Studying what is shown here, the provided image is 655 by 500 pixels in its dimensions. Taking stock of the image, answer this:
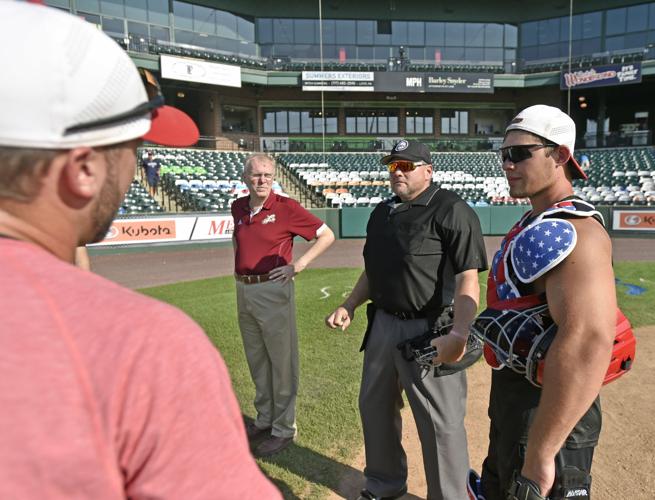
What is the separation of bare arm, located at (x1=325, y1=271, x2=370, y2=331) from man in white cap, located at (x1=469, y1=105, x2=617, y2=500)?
125 cm

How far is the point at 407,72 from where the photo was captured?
3038 centimetres

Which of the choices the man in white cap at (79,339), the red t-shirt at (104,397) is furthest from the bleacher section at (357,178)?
the red t-shirt at (104,397)

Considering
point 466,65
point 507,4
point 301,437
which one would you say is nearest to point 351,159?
point 466,65

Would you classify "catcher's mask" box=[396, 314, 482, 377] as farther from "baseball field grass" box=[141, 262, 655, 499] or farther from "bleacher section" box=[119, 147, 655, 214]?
"bleacher section" box=[119, 147, 655, 214]

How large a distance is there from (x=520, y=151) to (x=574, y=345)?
0.89 m

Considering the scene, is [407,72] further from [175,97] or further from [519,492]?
[519,492]

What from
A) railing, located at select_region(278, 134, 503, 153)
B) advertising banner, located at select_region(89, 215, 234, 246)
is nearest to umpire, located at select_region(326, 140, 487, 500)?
advertising banner, located at select_region(89, 215, 234, 246)

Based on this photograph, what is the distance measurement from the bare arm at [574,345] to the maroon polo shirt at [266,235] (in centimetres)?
257

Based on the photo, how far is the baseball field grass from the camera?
377 cm

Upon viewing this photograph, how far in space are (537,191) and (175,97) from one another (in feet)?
103

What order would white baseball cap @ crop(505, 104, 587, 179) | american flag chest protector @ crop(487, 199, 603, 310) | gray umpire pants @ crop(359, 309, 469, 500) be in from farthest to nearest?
1. gray umpire pants @ crop(359, 309, 469, 500)
2. white baseball cap @ crop(505, 104, 587, 179)
3. american flag chest protector @ crop(487, 199, 603, 310)

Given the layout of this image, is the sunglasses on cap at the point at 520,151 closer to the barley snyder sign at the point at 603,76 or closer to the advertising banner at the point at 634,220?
the advertising banner at the point at 634,220

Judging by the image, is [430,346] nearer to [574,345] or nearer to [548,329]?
[548,329]

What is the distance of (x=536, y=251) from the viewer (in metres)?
1.82
